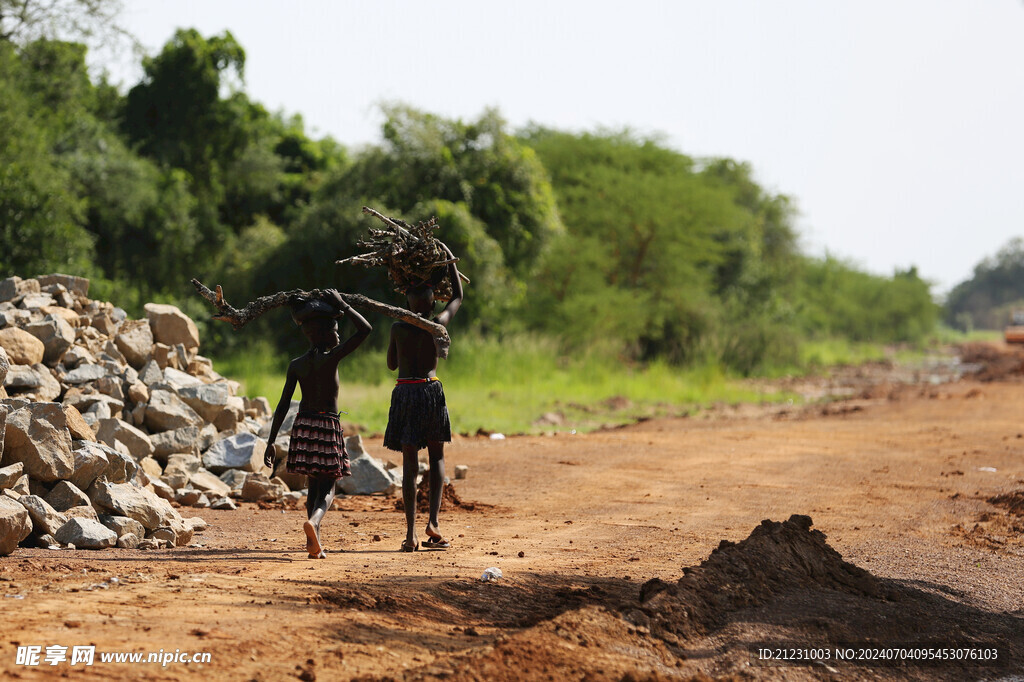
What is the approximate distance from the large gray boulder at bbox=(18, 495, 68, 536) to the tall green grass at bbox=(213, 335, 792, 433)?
7.95 metres

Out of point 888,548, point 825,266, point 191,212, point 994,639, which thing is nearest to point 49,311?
point 888,548

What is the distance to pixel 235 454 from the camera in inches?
339

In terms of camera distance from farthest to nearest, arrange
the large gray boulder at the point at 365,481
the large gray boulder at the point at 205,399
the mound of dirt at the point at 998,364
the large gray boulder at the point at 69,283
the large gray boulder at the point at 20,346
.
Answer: the mound of dirt at the point at 998,364 → the large gray boulder at the point at 69,283 → the large gray boulder at the point at 205,399 → the large gray boulder at the point at 365,481 → the large gray boulder at the point at 20,346

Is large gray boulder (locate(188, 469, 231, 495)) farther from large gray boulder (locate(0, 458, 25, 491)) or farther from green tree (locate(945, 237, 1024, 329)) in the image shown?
green tree (locate(945, 237, 1024, 329))

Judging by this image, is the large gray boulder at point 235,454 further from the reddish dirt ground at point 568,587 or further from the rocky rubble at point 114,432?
the reddish dirt ground at point 568,587

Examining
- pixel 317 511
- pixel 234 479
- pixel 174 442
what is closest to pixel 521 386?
pixel 234 479

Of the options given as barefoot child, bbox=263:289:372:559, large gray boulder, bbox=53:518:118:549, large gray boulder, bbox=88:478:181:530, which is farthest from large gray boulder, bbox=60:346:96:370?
barefoot child, bbox=263:289:372:559

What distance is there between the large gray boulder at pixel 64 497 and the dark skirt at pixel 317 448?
4.74 ft

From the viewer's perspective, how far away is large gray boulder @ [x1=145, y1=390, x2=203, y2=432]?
8516 millimetres

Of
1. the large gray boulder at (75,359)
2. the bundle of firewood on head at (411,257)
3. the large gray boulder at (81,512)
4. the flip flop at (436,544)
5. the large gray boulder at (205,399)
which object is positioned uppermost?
the bundle of firewood on head at (411,257)

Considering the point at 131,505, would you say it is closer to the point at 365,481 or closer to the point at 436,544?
the point at 436,544

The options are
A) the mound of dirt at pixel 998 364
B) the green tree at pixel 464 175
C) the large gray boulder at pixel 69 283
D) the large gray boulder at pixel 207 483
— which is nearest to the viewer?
the large gray boulder at pixel 207 483

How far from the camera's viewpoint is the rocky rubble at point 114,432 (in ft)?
20.1

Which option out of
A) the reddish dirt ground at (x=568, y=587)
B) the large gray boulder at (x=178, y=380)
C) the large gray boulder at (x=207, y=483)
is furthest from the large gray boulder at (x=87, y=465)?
the large gray boulder at (x=178, y=380)
